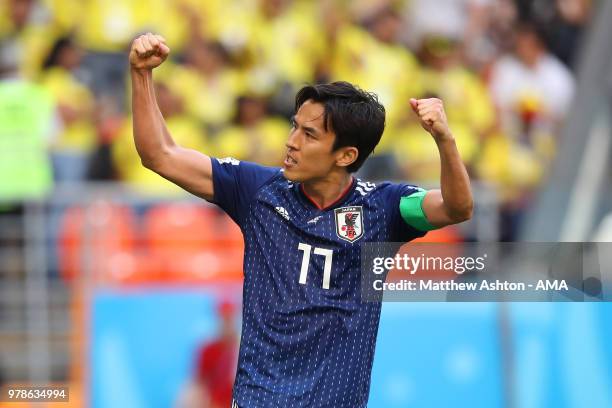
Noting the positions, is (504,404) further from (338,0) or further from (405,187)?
(338,0)

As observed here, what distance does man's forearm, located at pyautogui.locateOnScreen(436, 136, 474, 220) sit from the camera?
4395 mm

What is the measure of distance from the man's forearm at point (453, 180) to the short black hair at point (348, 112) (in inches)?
17.3

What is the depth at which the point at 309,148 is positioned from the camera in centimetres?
471

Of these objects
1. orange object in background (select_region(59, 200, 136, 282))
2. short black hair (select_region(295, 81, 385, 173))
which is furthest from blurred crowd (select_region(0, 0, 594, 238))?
short black hair (select_region(295, 81, 385, 173))

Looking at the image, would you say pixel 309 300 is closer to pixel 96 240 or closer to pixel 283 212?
pixel 283 212

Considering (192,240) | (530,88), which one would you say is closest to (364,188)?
(192,240)

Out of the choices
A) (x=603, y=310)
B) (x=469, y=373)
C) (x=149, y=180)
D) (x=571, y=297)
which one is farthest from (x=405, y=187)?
(x=149, y=180)

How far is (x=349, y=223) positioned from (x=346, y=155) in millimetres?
297

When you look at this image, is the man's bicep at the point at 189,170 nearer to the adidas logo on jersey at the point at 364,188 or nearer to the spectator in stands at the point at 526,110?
the adidas logo on jersey at the point at 364,188

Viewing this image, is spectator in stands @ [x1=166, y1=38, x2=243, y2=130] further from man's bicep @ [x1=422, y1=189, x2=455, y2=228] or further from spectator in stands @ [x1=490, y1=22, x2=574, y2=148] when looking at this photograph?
man's bicep @ [x1=422, y1=189, x2=455, y2=228]

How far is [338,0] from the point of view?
39.7ft

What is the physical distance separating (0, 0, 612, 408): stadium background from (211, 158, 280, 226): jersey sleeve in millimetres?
2447

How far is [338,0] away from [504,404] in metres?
5.47

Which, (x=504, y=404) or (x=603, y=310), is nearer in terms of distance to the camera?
(x=603, y=310)
